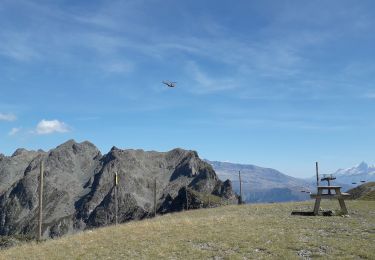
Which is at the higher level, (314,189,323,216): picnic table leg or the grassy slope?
(314,189,323,216): picnic table leg

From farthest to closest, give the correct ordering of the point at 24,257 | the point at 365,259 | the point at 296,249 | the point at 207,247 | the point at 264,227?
1. the point at 264,227
2. the point at 24,257
3. the point at 207,247
4. the point at 296,249
5. the point at 365,259

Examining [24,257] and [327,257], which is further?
[24,257]

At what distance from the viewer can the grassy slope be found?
2197 centimetres

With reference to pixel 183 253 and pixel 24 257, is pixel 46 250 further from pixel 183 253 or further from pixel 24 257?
pixel 183 253

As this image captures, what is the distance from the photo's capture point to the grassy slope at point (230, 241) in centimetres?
2197

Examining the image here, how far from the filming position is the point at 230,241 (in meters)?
25.0

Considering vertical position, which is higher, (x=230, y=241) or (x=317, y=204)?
(x=317, y=204)

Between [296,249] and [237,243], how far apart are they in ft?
11.5

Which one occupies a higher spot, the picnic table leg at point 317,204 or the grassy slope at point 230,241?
the picnic table leg at point 317,204

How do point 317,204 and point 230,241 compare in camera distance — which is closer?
point 230,241

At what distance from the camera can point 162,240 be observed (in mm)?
26797

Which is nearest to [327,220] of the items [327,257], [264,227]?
[264,227]

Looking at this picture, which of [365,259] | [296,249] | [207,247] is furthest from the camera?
[207,247]

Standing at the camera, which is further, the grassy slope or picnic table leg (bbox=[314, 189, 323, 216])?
picnic table leg (bbox=[314, 189, 323, 216])
